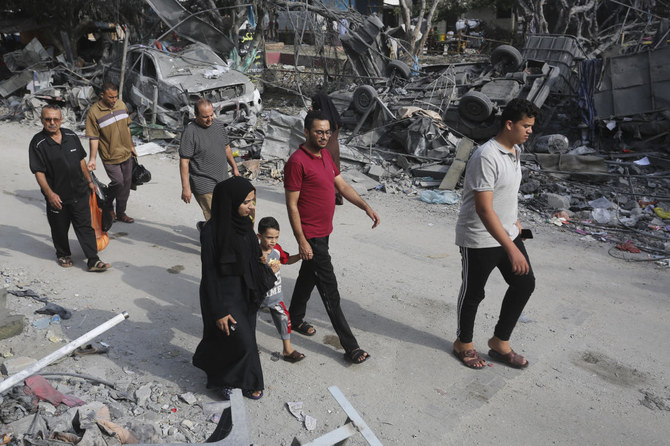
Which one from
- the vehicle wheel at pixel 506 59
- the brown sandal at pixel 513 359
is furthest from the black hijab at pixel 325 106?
the vehicle wheel at pixel 506 59

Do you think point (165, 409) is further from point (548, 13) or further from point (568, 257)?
point (548, 13)

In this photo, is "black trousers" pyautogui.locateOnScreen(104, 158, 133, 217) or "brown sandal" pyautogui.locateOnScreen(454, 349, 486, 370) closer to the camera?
"brown sandal" pyautogui.locateOnScreen(454, 349, 486, 370)

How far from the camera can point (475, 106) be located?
34.8 feet

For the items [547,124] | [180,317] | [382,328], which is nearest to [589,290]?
[382,328]

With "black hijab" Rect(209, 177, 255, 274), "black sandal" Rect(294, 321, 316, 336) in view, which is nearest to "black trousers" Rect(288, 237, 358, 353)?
"black sandal" Rect(294, 321, 316, 336)

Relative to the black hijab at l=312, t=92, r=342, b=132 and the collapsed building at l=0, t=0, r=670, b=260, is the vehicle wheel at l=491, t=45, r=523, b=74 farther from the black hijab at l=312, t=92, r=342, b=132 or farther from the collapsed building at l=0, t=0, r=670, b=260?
the black hijab at l=312, t=92, r=342, b=132

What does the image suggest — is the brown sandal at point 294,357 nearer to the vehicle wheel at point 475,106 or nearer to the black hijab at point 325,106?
the black hijab at point 325,106

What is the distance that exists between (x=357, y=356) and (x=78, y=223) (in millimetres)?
3195

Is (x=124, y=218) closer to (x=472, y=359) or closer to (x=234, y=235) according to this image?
(x=234, y=235)

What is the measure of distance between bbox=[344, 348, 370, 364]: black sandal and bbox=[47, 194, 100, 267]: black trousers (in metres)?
2.99

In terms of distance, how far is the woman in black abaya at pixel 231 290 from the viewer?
3211 millimetres

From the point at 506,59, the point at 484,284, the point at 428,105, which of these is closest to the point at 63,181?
the point at 484,284

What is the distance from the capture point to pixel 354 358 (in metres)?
4.03

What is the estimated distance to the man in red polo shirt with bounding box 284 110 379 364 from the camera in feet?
12.5
